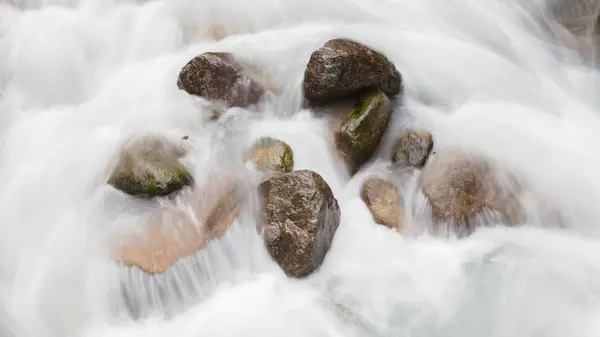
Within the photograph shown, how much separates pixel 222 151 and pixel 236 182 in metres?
0.57

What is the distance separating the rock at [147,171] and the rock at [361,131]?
1.73m

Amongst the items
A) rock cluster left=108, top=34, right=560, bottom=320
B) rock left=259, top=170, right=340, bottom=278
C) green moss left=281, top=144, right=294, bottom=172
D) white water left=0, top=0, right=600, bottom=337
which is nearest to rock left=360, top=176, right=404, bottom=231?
rock cluster left=108, top=34, right=560, bottom=320

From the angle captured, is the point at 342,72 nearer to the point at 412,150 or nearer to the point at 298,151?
the point at 298,151

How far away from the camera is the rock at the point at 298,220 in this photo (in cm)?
440

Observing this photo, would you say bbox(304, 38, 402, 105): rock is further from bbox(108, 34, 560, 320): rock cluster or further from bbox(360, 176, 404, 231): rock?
bbox(360, 176, 404, 231): rock

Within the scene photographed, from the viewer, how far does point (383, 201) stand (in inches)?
202

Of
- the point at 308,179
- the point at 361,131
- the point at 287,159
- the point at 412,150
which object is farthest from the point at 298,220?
the point at 412,150

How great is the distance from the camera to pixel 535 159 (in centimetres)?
587

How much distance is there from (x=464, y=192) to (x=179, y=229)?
292 centimetres

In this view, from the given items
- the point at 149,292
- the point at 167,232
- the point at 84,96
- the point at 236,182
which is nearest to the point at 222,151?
the point at 236,182

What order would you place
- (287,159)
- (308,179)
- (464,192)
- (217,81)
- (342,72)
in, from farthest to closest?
(217,81), (342,72), (287,159), (464,192), (308,179)

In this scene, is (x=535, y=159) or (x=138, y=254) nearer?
(x=138, y=254)

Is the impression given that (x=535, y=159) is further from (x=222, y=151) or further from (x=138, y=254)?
(x=138, y=254)

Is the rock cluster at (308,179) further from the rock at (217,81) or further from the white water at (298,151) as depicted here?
the white water at (298,151)
